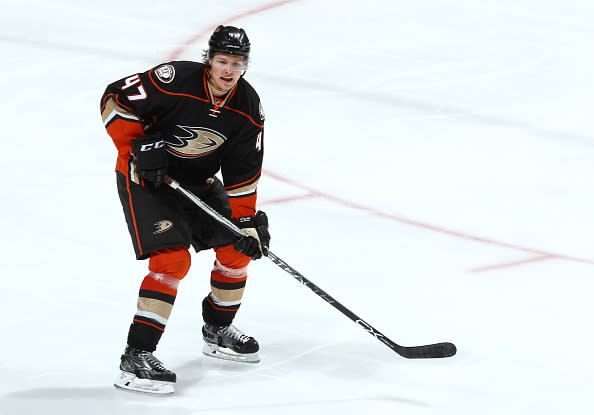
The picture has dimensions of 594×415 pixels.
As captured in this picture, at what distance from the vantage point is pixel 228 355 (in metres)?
3.45

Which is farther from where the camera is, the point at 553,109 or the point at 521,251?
the point at 553,109

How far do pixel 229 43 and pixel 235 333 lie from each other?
102cm

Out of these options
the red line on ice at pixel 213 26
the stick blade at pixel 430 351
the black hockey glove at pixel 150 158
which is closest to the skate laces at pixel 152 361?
the black hockey glove at pixel 150 158

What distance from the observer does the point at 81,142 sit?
5238mm

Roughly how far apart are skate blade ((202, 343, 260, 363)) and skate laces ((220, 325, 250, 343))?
0.16 feet

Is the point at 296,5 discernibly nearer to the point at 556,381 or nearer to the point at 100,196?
the point at 100,196

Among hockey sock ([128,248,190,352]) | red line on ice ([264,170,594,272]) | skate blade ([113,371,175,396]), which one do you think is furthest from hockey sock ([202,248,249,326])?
red line on ice ([264,170,594,272])

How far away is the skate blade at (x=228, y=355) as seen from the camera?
11.3 feet

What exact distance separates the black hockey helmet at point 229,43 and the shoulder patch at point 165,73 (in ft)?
0.42

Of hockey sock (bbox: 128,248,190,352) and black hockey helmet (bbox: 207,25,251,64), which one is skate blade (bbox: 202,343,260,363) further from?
black hockey helmet (bbox: 207,25,251,64)

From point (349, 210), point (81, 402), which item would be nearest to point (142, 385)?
point (81, 402)

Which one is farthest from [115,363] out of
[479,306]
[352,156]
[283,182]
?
[352,156]

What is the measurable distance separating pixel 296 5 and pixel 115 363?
15.2 feet

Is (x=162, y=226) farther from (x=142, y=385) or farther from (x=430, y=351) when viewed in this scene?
(x=430, y=351)
